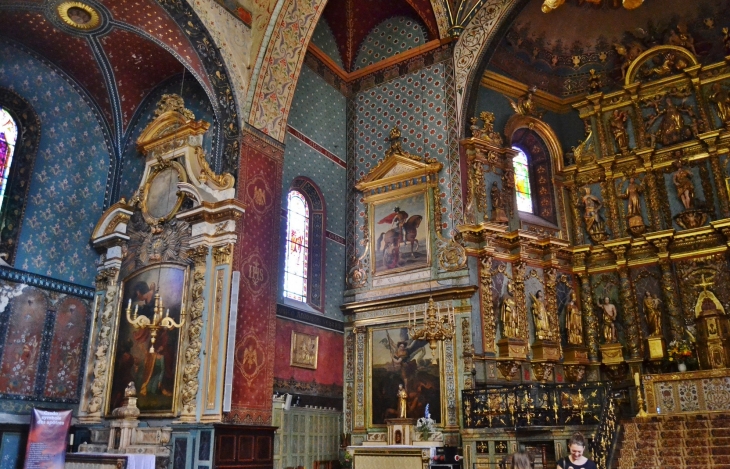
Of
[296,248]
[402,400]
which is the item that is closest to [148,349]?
[296,248]

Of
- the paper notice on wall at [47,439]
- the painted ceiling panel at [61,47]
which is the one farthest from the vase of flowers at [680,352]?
the painted ceiling panel at [61,47]

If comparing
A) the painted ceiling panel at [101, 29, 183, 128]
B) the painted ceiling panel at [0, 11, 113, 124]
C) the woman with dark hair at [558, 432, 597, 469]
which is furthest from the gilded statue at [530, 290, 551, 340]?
the painted ceiling panel at [0, 11, 113, 124]

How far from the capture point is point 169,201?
14.2m

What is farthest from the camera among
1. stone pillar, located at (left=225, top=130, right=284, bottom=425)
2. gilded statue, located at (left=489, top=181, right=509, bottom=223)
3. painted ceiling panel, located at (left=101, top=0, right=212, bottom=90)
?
gilded statue, located at (left=489, top=181, right=509, bottom=223)

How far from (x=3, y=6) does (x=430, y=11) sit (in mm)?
10254

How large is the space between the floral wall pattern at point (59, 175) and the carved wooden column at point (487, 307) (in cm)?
917

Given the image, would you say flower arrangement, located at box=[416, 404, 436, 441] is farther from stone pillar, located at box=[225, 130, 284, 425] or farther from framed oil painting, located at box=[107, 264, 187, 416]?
framed oil painting, located at box=[107, 264, 187, 416]

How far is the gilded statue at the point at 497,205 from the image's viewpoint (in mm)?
15945

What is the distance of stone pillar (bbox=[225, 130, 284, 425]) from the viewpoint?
40.6 ft

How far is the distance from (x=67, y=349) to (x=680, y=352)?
46.5 feet

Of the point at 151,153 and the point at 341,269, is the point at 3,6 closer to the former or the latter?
the point at 151,153

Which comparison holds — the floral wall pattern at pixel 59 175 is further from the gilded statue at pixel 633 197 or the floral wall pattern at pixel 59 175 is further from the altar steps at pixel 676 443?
the gilded statue at pixel 633 197

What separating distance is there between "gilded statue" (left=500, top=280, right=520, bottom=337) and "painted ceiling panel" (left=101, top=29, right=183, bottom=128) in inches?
365

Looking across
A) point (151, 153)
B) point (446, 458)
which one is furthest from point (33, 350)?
point (446, 458)
